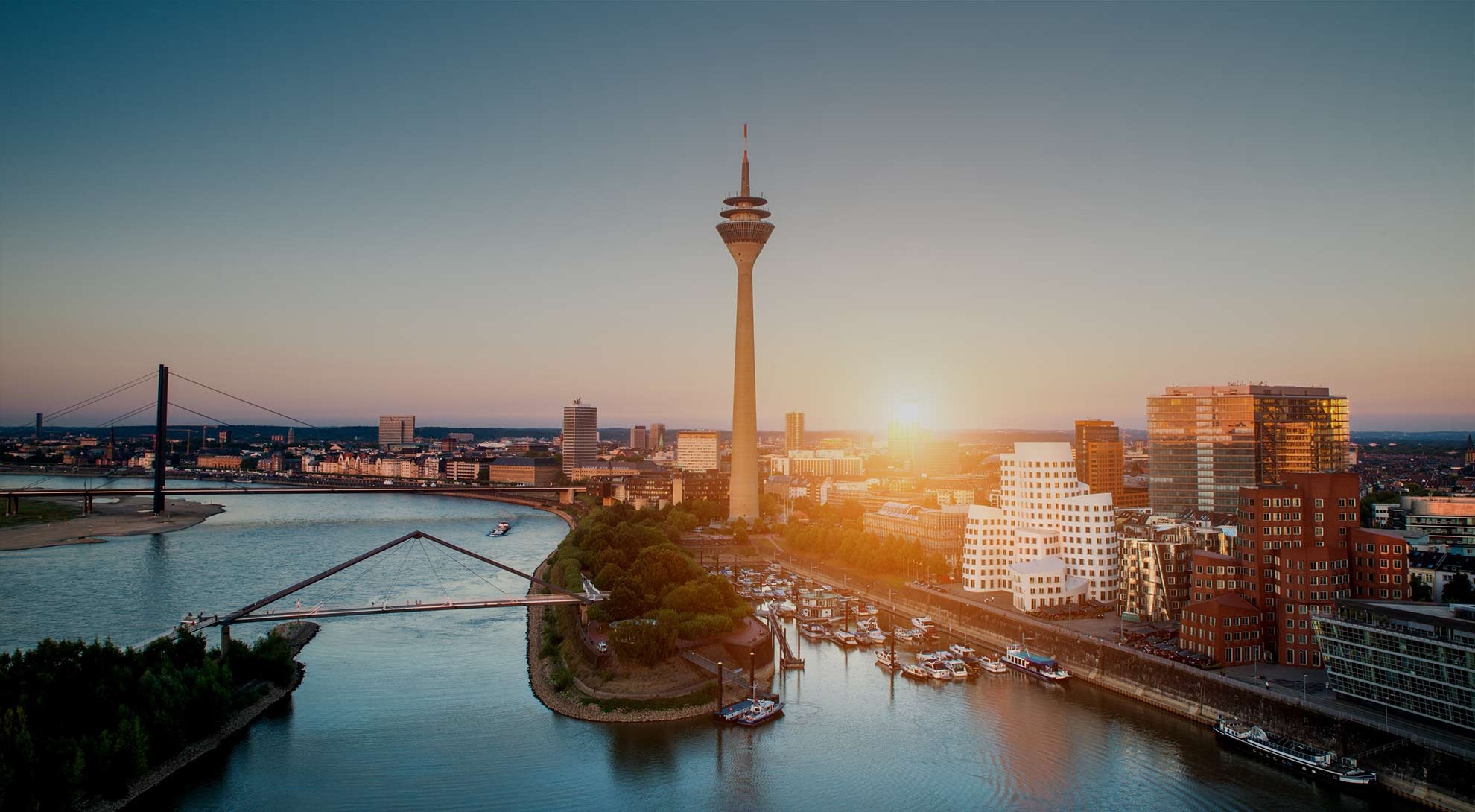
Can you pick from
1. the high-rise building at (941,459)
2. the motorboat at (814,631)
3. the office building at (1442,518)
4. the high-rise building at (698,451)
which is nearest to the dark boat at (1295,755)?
the motorboat at (814,631)

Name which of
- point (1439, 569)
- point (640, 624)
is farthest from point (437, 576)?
point (1439, 569)

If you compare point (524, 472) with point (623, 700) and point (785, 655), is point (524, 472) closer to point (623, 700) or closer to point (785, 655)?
point (785, 655)

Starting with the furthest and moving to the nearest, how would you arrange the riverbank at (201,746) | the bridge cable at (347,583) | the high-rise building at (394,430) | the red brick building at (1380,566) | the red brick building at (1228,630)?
the high-rise building at (394,430)
the bridge cable at (347,583)
the red brick building at (1228,630)
the red brick building at (1380,566)
the riverbank at (201,746)

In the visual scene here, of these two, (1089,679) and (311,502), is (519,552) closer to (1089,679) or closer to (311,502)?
(1089,679)

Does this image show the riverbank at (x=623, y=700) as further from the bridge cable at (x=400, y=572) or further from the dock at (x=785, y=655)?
the bridge cable at (x=400, y=572)

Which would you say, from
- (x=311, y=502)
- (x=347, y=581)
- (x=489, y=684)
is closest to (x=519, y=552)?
(x=347, y=581)

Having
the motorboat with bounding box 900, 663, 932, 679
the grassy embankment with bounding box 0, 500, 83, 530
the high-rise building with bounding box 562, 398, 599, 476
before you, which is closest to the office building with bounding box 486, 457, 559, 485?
the high-rise building with bounding box 562, 398, 599, 476
